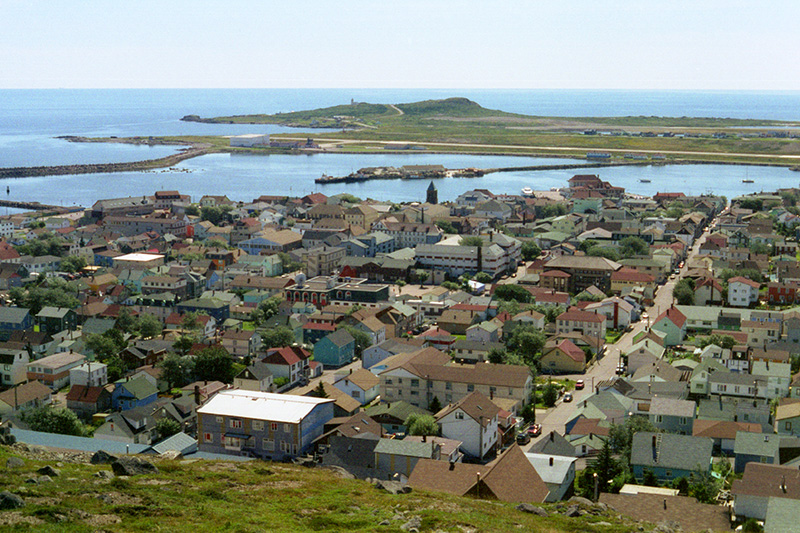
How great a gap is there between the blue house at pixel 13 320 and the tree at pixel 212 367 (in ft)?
21.4

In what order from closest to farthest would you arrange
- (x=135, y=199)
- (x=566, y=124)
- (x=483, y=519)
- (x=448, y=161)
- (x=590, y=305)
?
(x=483, y=519), (x=590, y=305), (x=135, y=199), (x=448, y=161), (x=566, y=124)

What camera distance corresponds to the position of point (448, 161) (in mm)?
78938

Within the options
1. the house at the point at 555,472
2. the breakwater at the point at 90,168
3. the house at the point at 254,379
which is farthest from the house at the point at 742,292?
the breakwater at the point at 90,168

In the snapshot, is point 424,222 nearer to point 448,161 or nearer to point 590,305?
point 590,305

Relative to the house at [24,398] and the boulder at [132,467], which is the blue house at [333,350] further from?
the boulder at [132,467]

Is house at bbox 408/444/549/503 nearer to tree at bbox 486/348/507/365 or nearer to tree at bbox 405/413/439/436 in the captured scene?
tree at bbox 405/413/439/436

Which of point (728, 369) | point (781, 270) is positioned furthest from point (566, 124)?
point (728, 369)

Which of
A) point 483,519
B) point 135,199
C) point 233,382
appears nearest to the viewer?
point 483,519

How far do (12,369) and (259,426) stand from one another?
8.60 metres

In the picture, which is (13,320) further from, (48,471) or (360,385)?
(48,471)

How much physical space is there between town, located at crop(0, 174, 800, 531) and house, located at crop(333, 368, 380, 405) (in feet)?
0.21

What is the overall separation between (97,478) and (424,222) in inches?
1182

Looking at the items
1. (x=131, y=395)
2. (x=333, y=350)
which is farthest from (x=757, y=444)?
(x=131, y=395)

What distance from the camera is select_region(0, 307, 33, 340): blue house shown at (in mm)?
22141
